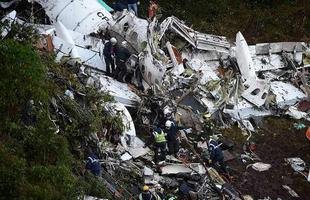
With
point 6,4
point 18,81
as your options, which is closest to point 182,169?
point 18,81

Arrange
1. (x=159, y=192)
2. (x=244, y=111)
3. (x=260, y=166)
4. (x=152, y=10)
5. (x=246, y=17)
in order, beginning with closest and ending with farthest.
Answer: (x=159, y=192)
(x=260, y=166)
(x=244, y=111)
(x=152, y=10)
(x=246, y=17)

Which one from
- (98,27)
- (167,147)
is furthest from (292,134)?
(98,27)

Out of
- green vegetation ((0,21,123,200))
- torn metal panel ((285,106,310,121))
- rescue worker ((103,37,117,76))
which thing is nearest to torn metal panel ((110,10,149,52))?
rescue worker ((103,37,117,76))

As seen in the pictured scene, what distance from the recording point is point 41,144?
30.2 ft

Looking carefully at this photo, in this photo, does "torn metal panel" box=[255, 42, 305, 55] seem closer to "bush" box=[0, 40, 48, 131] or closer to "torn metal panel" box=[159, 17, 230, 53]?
"torn metal panel" box=[159, 17, 230, 53]

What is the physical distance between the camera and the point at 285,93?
1479 cm

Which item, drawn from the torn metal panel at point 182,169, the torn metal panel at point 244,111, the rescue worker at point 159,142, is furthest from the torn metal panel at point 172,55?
the torn metal panel at point 182,169

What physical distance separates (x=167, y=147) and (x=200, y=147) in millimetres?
939

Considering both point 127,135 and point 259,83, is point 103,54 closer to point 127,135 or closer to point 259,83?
point 127,135

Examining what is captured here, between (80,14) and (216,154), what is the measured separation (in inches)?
213

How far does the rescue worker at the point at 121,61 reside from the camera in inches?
540

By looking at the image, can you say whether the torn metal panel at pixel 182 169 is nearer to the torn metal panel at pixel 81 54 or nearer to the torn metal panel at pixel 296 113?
the torn metal panel at pixel 81 54

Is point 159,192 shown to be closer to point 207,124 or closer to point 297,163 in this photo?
point 207,124

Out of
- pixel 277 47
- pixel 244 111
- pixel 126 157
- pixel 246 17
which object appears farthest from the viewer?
pixel 246 17
